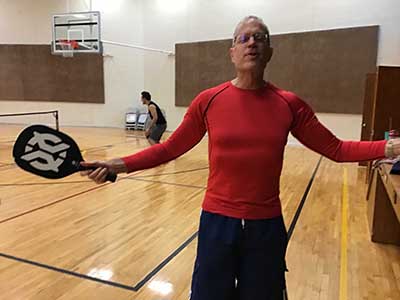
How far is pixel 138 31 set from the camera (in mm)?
15344

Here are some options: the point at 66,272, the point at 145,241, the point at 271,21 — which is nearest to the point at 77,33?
the point at 271,21

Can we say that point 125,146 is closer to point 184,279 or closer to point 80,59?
point 80,59

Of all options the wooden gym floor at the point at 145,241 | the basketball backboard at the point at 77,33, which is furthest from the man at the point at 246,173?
the basketball backboard at the point at 77,33

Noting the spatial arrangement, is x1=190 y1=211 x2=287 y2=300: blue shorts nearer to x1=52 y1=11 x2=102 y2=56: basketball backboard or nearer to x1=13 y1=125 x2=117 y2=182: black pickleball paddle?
x1=13 y1=125 x2=117 y2=182: black pickleball paddle

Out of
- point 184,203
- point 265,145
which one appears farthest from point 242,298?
point 184,203

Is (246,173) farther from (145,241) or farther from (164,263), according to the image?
(145,241)

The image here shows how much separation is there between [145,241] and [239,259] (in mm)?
2625

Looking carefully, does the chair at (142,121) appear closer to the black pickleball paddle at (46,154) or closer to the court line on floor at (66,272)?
the court line on floor at (66,272)

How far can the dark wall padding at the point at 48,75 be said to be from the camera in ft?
50.8

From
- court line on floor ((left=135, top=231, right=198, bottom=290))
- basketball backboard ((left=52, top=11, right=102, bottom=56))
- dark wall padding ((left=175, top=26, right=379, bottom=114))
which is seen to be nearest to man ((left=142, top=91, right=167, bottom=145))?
court line on floor ((left=135, top=231, right=198, bottom=290))

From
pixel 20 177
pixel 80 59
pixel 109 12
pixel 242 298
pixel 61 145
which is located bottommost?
pixel 20 177

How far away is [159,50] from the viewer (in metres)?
14.9

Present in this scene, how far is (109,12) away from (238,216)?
15.3m

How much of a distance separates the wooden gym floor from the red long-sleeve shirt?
1672 mm
